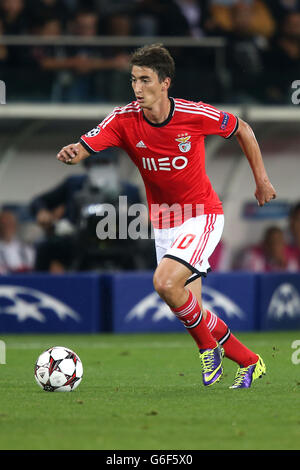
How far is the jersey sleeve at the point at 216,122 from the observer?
24.2ft

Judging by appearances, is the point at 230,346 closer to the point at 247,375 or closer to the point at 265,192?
the point at 247,375

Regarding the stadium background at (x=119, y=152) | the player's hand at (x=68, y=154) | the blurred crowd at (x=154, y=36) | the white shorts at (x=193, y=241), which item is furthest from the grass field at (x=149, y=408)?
the blurred crowd at (x=154, y=36)

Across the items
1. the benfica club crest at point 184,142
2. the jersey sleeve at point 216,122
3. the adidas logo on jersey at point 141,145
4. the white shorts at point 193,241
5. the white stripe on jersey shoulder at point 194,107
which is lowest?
the white shorts at point 193,241

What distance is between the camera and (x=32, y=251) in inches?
565

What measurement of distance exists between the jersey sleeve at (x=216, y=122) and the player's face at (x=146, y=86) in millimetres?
397

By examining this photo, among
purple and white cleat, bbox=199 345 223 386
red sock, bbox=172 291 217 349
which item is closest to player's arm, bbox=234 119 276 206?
red sock, bbox=172 291 217 349

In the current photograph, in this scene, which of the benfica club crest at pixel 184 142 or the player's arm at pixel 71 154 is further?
the benfica club crest at pixel 184 142

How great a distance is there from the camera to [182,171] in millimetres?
7324

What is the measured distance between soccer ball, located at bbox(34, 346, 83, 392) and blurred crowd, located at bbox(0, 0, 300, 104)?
742 cm

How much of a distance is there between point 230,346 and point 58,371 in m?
1.24

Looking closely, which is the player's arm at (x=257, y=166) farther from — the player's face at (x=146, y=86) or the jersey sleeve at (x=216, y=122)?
the player's face at (x=146, y=86)

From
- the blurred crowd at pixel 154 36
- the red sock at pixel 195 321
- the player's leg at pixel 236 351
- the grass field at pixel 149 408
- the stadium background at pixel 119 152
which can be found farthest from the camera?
the blurred crowd at pixel 154 36

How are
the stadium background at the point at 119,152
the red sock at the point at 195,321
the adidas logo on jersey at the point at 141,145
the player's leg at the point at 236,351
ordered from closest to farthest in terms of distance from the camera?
the red sock at the point at 195,321 < the adidas logo on jersey at the point at 141,145 < the player's leg at the point at 236,351 < the stadium background at the point at 119,152

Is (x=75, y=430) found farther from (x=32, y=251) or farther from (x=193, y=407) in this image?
→ (x=32, y=251)
